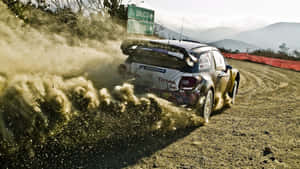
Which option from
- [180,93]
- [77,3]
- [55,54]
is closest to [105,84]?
[180,93]

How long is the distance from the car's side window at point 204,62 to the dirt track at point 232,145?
1238 millimetres

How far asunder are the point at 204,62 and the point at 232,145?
1758mm

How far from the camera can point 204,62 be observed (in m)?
5.37

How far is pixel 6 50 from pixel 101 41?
39.2ft

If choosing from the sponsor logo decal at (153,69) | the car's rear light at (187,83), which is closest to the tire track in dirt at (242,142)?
the car's rear light at (187,83)

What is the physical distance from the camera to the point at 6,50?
174 inches

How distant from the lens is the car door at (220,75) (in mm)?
5867

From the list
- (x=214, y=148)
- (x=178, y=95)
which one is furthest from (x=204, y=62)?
(x=214, y=148)

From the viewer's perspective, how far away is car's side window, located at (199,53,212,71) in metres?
5.19

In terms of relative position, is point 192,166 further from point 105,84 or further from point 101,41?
point 101,41

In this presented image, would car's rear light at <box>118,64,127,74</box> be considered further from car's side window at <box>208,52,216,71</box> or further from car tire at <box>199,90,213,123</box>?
car's side window at <box>208,52,216,71</box>

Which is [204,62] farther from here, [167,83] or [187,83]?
[167,83]

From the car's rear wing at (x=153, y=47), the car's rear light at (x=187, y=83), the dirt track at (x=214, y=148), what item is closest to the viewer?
the dirt track at (x=214, y=148)

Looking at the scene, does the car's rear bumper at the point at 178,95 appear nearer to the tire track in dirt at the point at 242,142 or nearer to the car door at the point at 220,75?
the tire track in dirt at the point at 242,142
